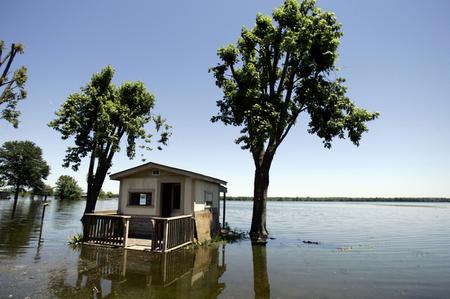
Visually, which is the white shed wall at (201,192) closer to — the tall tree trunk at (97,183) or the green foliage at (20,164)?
the tall tree trunk at (97,183)

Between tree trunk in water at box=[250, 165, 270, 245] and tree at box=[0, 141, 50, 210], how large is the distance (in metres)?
58.2

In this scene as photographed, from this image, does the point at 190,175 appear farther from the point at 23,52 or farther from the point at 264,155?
the point at 23,52

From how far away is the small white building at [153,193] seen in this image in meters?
17.1

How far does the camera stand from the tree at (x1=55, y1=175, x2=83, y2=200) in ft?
297

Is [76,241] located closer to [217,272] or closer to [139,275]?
[139,275]

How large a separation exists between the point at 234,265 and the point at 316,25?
15159 millimetres

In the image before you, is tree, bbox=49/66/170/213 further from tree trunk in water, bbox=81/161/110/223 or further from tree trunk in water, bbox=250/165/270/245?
tree trunk in water, bbox=250/165/270/245

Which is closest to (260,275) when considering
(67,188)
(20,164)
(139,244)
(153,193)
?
(139,244)

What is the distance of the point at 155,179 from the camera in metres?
17.6

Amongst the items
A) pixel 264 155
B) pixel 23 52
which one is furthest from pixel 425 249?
pixel 23 52

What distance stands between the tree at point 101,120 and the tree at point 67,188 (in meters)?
72.6

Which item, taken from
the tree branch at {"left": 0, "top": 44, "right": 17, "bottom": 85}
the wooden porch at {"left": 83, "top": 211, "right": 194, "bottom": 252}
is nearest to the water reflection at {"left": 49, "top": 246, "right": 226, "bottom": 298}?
the wooden porch at {"left": 83, "top": 211, "right": 194, "bottom": 252}

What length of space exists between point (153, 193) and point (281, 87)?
11207 mm

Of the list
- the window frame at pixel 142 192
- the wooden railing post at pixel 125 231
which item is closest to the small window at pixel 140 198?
the window frame at pixel 142 192
